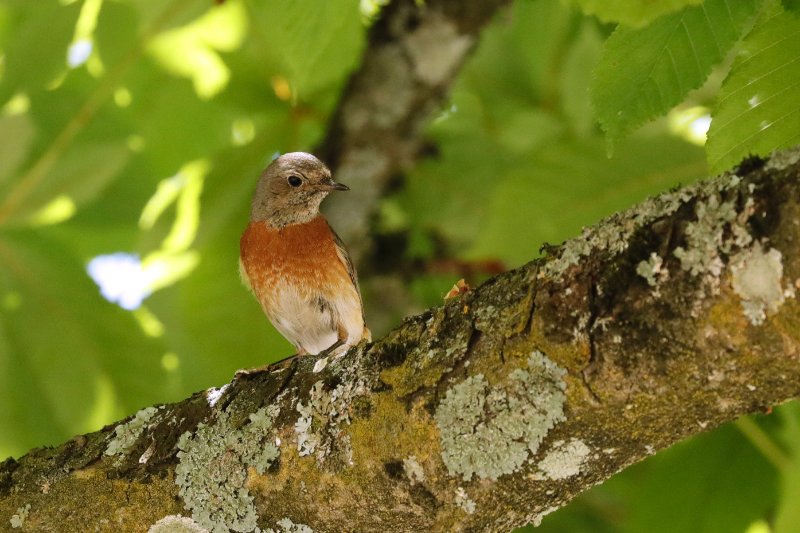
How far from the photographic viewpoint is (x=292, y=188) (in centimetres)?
666

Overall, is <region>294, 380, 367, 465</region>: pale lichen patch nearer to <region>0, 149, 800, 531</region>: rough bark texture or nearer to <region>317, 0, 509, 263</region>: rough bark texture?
<region>0, 149, 800, 531</region>: rough bark texture

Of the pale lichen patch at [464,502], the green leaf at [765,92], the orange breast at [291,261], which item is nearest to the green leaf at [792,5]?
the green leaf at [765,92]

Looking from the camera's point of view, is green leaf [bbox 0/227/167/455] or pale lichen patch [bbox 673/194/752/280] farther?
green leaf [bbox 0/227/167/455]

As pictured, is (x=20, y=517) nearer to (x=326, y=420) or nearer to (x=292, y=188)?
(x=326, y=420)

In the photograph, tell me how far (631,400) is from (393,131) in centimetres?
514

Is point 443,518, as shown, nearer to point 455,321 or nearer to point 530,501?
point 530,501

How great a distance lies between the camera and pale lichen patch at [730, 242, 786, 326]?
6.86 feet

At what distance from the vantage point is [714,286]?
220cm

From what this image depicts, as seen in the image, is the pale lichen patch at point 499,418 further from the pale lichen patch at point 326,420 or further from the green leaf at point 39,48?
→ the green leaf at point 39,48

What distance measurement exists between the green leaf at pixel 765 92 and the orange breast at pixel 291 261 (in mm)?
4117

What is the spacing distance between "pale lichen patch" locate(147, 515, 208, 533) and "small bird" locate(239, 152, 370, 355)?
2.79 m

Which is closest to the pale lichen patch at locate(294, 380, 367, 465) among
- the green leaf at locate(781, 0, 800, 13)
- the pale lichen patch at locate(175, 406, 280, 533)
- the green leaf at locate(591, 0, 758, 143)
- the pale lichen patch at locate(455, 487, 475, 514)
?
the pale lichen patch at locate(175, 406, 280, 533)

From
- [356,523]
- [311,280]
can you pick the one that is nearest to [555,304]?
[356,523]

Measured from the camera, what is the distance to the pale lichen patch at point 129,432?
3.70 metres
